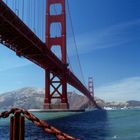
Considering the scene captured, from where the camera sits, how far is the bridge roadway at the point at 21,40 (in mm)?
22859

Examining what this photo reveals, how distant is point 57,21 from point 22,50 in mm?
20899

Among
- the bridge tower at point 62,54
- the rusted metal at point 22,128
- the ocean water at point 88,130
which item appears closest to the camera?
the rusted metal at point 22,128

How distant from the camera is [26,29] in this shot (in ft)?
86.9

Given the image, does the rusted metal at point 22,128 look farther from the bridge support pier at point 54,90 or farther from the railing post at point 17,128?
the bridge support pier at point 54,90

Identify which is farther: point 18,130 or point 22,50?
point 22,50

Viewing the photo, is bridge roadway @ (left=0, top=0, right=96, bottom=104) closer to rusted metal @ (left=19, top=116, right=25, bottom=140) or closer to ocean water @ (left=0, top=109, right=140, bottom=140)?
ocean water @ (left=0, top=109, right=140, bottom=140)

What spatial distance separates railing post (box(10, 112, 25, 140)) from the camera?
2.75 meters

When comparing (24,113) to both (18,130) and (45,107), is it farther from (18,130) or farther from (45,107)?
(45,107)

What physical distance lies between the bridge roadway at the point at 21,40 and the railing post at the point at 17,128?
19166 mm

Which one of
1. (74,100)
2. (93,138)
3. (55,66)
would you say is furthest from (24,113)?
(74,100)

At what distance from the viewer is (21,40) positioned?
27922 millimetres

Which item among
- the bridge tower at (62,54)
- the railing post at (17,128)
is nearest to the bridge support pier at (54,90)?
the bridge tower at (62,54)

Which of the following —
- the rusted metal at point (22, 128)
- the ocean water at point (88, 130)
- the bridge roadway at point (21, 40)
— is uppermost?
the bridge roadway at point (21, 40)

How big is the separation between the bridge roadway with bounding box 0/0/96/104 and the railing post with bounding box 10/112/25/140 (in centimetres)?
1917
